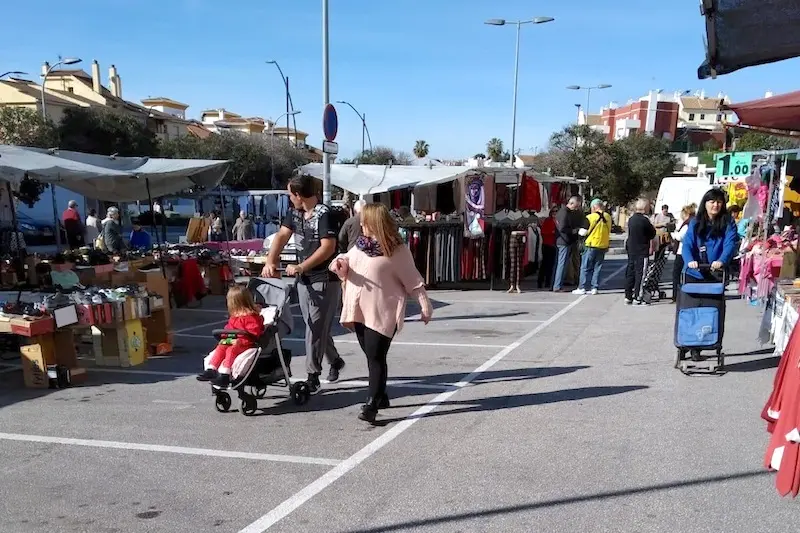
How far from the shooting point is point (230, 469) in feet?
14.7

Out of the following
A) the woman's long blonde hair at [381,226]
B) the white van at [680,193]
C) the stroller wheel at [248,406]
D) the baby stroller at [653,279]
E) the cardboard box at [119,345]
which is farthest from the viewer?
the white van at [680,193]

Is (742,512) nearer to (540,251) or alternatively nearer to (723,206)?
(723,206)

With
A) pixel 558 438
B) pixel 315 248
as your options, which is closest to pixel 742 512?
pixel 558 438

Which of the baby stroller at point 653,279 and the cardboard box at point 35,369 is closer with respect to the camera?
the cardboard box at point 35,369

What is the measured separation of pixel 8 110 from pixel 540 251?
33112mm

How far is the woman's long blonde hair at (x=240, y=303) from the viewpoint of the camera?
5.74m

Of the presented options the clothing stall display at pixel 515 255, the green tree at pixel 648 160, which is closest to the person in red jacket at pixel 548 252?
the clothing stall display at pixel 515 255

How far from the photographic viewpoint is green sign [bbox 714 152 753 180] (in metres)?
14.0

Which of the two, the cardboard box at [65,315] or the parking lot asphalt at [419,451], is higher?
the cardboard box at [65,315]

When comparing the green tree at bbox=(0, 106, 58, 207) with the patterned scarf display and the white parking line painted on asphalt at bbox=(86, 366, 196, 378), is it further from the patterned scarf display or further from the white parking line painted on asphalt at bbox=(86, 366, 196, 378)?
the patterned scarf display

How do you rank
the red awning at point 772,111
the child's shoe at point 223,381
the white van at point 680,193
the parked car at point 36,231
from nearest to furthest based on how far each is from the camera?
the child's shoe at point 223,381 < the red awning at point 772,111 < the white van at point 680,193 < the parked car at point 36,231

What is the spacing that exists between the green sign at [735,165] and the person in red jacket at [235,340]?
11643mm

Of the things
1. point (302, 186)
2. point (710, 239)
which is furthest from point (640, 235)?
point (302, 186)

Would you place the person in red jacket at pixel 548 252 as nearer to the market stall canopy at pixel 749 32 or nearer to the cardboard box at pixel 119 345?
the cardboard box at pixel 119 345
